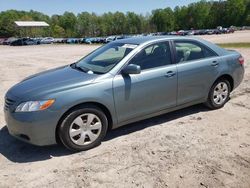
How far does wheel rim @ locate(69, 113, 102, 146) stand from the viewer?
423 cm

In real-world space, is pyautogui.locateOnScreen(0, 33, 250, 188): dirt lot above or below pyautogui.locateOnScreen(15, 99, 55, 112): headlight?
below

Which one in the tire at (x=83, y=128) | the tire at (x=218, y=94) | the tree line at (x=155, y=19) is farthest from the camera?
the tree line at (x=155, y=19)

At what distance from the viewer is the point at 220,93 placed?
19.6 feet

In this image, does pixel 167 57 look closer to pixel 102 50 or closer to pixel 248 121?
pixel 102 50

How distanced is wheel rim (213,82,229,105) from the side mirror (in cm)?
212

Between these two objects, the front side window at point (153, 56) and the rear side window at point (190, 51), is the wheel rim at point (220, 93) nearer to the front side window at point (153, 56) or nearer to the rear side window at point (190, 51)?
the rear side window at point (190, 51)

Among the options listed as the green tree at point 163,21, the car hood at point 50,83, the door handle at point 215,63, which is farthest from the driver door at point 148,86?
the green tree at point 163,21

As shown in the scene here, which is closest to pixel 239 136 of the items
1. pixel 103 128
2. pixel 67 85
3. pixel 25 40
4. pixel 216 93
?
pixel 216 93

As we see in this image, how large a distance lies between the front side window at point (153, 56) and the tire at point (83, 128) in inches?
41.4

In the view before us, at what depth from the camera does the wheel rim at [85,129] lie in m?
4.23

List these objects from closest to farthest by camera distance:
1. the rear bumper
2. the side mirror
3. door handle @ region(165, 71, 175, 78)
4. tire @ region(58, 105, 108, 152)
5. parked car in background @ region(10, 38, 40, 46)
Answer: tire @ region(58, 105, 108, 152) < the side mirror < door handle @ region(165, 71, 175, 78) < the rear bumper < parked car in background @ region(10, 38, 40, 46)

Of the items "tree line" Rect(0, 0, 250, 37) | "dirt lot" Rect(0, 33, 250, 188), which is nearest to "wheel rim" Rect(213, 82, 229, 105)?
"dirt lot" Rect(0, 33, 250, 188)

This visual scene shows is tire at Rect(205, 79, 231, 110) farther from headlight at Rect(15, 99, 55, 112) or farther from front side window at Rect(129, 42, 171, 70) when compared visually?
headlight at Rect(15, 99, 55, 112)

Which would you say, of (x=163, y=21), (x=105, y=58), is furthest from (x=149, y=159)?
(x=163, y=21)
